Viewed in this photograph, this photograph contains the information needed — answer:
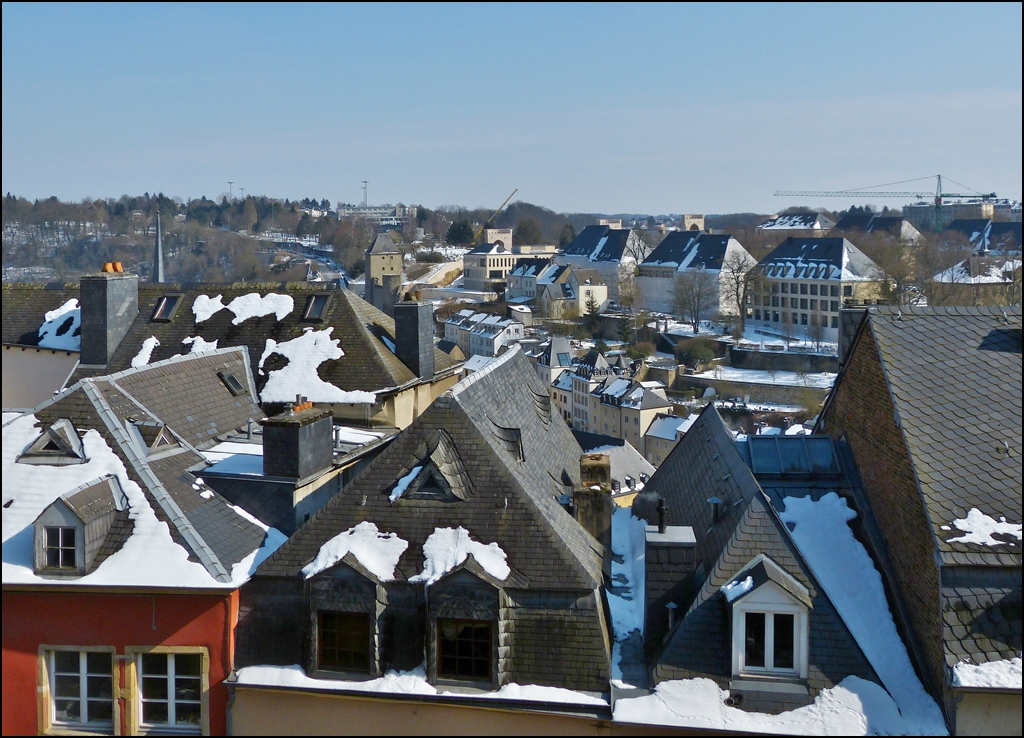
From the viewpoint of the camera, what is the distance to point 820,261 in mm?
94375

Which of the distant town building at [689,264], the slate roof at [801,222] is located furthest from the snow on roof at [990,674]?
the slate roof at [801,222]

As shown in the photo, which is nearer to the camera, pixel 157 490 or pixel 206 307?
pixel 157 490

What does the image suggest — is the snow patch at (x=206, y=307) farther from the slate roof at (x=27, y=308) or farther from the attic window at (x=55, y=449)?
the attic window at (x=55, y=449)

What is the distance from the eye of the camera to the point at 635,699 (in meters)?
10.3

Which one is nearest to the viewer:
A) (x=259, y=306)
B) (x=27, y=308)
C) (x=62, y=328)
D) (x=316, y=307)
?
(x=316, y=307)

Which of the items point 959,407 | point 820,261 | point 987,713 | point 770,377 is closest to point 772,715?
point 987,713

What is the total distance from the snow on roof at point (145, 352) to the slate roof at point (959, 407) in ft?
52.8

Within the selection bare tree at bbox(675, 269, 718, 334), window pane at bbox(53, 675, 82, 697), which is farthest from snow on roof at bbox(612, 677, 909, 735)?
bare tree at bbox(675, 269, 718, 334)

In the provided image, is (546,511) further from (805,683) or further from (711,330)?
(711,330)

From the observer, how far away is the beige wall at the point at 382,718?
34.1 ft

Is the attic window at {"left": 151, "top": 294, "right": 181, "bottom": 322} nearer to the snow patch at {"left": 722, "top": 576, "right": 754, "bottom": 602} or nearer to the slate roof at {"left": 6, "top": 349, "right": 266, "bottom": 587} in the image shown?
the slate roof at {"left": 6, "top": 349, "right": 266, "bottom": 587}

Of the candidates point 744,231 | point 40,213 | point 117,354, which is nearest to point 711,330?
point 744,231

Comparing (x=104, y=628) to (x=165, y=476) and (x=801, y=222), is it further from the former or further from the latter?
(x=801, y=222)

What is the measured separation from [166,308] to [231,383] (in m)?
6.19
